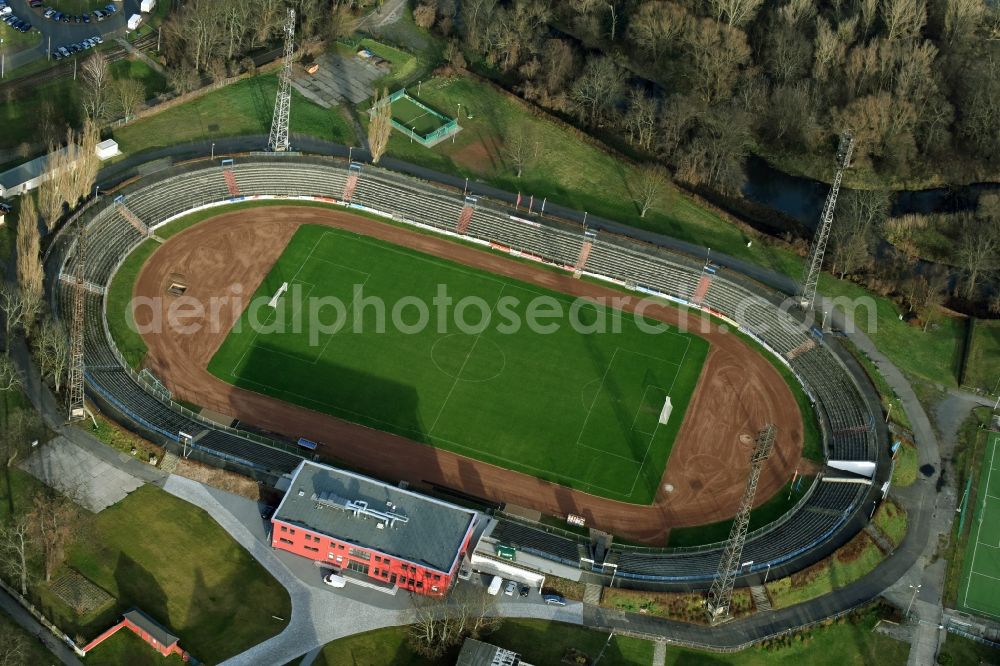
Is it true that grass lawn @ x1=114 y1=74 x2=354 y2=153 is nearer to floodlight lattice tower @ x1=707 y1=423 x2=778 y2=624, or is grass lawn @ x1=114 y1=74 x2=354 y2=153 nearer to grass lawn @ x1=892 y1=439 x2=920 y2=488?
floodlight lattice tower @ x1=707 y1=423 x2=778 y2=624

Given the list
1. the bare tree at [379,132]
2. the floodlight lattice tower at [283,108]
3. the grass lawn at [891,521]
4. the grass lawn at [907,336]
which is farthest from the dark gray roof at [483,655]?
the floodlight lattice tower at [283,108]

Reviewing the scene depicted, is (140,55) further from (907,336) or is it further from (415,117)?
(907,336)

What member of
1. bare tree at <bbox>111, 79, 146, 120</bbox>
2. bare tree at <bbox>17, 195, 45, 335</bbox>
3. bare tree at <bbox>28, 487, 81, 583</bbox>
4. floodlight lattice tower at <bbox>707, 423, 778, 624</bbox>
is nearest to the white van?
floodlight lattice tower at <bbox>707, 423, 778, 624</bbox>

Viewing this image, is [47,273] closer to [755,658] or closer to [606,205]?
[606,205]

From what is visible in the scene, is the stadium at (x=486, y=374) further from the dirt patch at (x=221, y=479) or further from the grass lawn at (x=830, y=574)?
the grass lawn at (x=830, y=574)

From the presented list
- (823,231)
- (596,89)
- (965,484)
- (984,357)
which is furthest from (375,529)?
(596,89)

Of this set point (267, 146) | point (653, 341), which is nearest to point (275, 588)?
point (653, 341)
